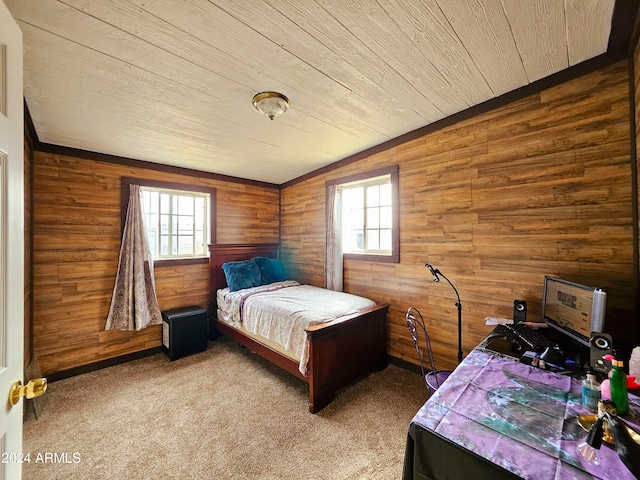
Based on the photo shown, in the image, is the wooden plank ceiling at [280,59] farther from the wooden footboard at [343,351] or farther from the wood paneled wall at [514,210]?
the wooden footboard at [343,351]

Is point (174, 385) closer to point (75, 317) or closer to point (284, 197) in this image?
point (75, 317)

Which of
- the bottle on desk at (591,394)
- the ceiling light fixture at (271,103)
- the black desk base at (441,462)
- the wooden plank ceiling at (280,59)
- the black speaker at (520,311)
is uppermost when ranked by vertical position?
the wooden plank ceiling at (280,59)

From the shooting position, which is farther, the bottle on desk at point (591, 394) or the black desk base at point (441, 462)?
the bottle on desk at point (591, 394)

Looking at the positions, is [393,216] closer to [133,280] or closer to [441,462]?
[441,462]

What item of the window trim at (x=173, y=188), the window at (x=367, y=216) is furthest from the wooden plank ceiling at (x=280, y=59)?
the window at (x=367, y=216)

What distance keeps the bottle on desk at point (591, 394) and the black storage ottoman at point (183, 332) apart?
3.35 metres

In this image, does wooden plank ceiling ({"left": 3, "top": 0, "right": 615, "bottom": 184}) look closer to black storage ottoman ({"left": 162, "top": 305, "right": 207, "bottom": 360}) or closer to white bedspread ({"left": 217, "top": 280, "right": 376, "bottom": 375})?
white bedspread ({"left": 217, "top": 280, "right": 376, "bottom": 375})

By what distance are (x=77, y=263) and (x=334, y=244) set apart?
279 centimetres

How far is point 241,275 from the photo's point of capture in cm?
355

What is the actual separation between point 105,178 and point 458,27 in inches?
138

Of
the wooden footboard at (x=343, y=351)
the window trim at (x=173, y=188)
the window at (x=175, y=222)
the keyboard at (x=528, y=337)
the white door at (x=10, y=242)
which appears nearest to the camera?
the white door at (x=10, y=242)

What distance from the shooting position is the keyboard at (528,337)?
153 centimetres

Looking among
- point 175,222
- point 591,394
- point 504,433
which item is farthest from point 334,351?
point 175,222

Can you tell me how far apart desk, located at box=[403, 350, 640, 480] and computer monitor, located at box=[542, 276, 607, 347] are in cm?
40
